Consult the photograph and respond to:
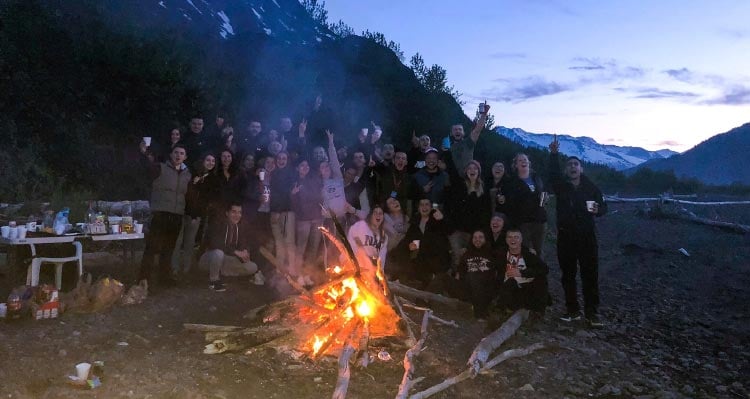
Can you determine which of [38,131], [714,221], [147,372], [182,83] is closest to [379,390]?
[147,372]

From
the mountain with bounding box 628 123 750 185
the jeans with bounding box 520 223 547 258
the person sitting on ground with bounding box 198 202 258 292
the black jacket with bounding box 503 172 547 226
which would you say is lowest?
the person sitting on ground with bounding box 198 202 258 292

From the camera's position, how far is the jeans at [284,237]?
759 cm

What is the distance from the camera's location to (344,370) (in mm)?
4309

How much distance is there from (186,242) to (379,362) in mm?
3971

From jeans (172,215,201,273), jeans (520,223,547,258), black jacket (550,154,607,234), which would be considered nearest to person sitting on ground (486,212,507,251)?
jeans (520,223,547,258)

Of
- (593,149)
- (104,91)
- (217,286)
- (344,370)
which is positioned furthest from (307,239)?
(593,149)

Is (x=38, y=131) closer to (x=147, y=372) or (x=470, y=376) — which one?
(x=147, y=372)

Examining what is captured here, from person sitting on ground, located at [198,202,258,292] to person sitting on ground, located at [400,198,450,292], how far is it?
2.19 m

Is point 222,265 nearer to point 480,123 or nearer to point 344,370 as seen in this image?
point 344,370

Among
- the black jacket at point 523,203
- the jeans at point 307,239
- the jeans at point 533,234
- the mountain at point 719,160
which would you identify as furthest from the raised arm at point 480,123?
the mountain at point 719,160

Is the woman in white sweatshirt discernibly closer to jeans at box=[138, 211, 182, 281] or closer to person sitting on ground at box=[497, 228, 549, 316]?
person sitting on ground at box=[497, 228, 549, 316]

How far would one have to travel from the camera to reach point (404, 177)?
7.84 m

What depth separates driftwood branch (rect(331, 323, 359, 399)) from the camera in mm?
4005

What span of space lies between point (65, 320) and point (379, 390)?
3.70m
